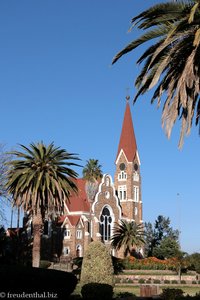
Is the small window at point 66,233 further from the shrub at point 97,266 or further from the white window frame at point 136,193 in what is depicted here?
the shrub at point 97,266

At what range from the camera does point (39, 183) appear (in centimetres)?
3722

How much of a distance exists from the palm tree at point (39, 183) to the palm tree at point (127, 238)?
3448 cm

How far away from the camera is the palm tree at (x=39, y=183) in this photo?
37.6 m

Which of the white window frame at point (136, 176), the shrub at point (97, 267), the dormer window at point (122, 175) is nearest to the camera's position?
the shrub at point (97, 267)

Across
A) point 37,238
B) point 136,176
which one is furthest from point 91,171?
point 37,238

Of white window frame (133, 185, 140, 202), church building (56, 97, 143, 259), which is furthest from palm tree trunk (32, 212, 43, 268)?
Answer: white window frame (133, 185, 140, 202)

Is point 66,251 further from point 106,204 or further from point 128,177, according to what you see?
point 128,177

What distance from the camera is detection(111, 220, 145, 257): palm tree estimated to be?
2842 inches

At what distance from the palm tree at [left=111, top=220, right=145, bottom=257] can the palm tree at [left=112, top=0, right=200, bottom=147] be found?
57807mm

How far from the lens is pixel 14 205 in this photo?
129ft

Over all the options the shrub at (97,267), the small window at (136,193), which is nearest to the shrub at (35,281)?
the shrub at (97,267)

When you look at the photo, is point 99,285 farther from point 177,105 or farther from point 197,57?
point 197,57

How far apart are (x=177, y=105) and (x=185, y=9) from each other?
296 centimetres

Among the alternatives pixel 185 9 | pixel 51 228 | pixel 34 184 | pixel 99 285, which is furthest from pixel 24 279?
pixel 51 228
